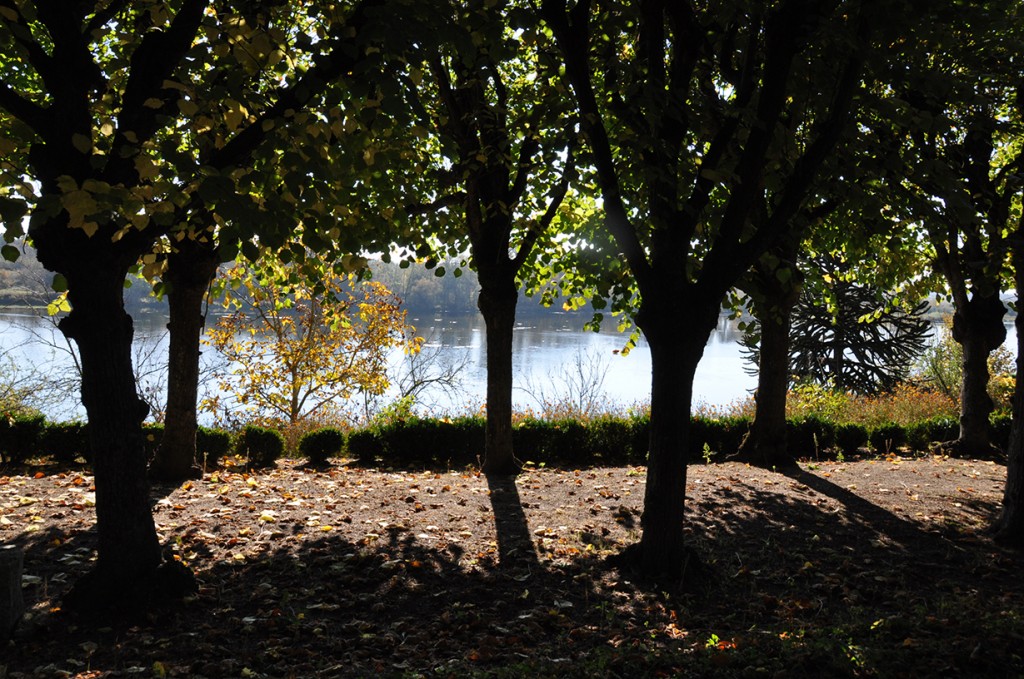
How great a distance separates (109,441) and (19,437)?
6367 millimetres

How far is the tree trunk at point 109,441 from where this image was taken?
473 centimetres

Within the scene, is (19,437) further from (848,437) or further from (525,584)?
(848,437)

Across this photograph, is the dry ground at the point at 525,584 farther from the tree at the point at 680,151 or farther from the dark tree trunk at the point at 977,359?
the dark tree trunk at the point at 977,359

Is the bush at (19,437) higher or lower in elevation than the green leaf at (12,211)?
lower

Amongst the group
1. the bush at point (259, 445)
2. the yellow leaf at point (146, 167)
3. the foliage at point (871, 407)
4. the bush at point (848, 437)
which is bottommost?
the bush at point (259, 445)

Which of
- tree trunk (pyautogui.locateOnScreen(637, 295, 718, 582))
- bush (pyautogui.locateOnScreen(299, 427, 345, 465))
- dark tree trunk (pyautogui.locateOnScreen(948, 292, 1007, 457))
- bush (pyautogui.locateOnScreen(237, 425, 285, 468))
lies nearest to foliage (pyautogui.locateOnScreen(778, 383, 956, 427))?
dark tree trunk (pyautogui.locateOnScreen(948, 292, 1007, 457))

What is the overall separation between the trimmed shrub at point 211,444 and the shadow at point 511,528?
4.11 meters

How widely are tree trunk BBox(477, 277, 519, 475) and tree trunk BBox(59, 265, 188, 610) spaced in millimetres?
5157

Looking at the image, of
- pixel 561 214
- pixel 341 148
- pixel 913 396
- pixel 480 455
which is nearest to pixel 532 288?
pixel 561 214

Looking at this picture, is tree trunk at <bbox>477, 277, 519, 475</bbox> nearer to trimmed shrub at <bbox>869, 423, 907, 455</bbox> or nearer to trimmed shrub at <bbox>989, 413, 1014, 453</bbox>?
trimmed shrub at <bbox>869, 423, 907, 455</bbox>

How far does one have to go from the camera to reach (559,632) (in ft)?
15.3

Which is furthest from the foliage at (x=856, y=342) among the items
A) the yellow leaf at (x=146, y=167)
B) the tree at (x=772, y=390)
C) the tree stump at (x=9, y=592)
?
the tree stump at (x=9, y=592)

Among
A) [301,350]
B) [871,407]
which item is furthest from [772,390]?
[301,350]

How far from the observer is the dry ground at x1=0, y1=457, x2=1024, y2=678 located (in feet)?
13.1
